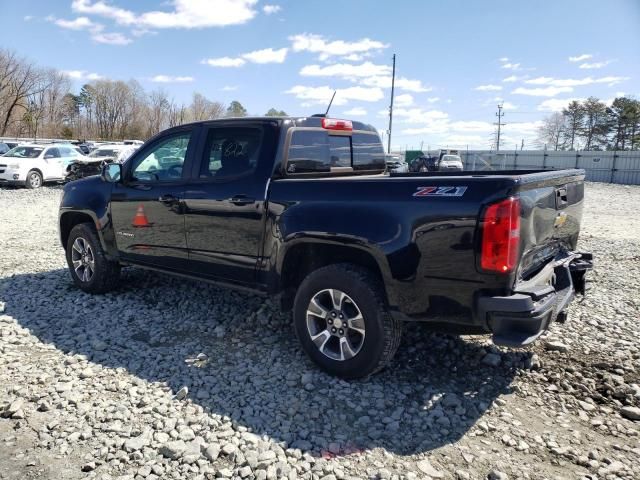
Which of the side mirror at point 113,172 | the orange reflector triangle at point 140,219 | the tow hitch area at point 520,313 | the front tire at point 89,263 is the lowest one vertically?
the front tire at point 89,263

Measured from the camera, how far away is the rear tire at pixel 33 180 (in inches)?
786

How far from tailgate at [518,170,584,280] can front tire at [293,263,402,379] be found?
3.23 feet

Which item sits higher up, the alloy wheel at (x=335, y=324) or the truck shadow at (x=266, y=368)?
the alloy wheel at (x=335, y=324)

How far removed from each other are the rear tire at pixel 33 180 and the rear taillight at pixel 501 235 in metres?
21.3

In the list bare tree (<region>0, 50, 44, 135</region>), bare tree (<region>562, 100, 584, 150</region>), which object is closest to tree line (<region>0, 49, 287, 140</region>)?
bare tree (<region>0, 50, 44, 135</region>)

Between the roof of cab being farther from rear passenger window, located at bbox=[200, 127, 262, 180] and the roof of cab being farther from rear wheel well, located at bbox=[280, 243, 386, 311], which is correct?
rear wheel well, located at bbox=[280, 243, 386, 311]

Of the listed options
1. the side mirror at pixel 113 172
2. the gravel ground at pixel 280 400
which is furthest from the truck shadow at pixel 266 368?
the side mirror at pixel 113 172

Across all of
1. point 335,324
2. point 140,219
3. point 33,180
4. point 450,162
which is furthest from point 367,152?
point 450,162

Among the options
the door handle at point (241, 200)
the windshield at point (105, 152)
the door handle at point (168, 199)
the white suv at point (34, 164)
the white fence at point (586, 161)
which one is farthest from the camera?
the white fence at point (586, 161)

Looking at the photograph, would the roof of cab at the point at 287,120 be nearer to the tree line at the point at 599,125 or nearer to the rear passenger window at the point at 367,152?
the rear passenger window at the point at 367,152

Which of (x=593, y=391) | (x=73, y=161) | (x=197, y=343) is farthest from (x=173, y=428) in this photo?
(x=73, y=161)

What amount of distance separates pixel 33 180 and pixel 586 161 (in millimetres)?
33581

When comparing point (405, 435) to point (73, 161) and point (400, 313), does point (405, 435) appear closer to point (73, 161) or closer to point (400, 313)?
point (400, 313)

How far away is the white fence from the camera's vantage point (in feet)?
102
